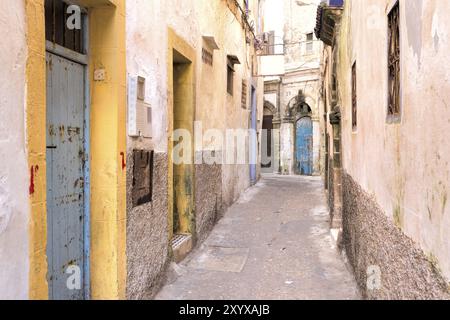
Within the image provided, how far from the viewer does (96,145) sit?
3.77 m

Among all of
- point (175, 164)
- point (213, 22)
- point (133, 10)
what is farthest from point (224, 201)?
point (133, 10)

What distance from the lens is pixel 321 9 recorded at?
794 centimetres

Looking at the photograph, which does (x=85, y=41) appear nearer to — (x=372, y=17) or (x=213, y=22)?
(x=372, y=17)

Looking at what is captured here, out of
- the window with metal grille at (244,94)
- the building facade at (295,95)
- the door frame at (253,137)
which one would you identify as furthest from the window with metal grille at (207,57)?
the building facade at (295,95)

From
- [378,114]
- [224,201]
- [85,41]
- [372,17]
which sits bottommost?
[224,201]

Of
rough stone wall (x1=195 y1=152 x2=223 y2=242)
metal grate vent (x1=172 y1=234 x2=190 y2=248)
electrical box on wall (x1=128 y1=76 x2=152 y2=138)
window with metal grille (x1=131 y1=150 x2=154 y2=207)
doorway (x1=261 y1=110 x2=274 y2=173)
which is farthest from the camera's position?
doorway (x1=261 y1=110 x2=274 y2=173)

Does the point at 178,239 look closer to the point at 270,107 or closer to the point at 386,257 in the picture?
the point at 386,257

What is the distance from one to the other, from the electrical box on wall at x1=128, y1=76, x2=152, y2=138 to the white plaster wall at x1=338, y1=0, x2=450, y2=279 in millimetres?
2204

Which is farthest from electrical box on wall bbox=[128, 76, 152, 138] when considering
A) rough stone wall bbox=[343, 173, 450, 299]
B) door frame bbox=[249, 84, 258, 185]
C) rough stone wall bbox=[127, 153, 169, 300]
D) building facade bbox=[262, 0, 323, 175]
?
building facade bbox=[262, 0, 323, 175]

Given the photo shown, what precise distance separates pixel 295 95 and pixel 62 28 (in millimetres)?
18667

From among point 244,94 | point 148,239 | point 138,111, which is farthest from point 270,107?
point 138,111

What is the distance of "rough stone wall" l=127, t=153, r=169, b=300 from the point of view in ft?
13.3

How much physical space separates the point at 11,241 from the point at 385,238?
2.56 m

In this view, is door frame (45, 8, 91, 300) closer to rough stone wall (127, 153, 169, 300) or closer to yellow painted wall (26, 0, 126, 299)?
yellow painted wall (26, 0, 126, 299)
